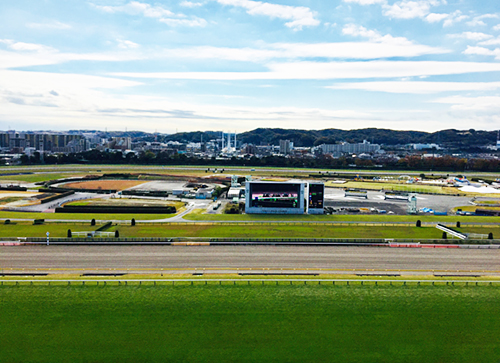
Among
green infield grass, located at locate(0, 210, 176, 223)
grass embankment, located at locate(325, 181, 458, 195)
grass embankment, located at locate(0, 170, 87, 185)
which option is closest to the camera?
green infield grass, located at locate(0, 210, 176, 223)

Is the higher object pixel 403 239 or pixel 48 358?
pixel 403 239

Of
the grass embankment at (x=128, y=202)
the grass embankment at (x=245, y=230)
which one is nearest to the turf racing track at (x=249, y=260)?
the grass embankment at (x=245, y=230)


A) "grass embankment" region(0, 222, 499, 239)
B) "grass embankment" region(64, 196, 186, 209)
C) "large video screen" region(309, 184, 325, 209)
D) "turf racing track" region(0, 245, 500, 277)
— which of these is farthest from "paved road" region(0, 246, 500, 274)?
"grass embankment" region(64, 196, 186, 209)

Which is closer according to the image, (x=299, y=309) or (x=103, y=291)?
(x=299, y=309)

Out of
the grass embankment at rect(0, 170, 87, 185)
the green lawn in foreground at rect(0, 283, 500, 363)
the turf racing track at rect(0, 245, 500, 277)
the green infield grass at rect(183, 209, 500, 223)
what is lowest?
the green lawn in foreground at rect(0, 283, 500, 363)

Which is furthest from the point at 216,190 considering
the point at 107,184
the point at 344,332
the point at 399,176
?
the point at 399,176

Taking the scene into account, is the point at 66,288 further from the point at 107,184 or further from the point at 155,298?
the point at 107,184

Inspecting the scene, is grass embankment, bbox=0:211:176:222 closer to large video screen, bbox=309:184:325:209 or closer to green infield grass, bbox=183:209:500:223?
green infield grass, bbox=183:209:500:223
